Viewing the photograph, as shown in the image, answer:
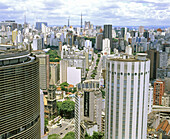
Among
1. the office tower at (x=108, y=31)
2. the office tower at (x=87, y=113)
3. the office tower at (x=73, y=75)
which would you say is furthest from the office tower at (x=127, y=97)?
the office tower at (x=108, y=31)

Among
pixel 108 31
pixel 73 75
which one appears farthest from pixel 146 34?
pixel 73 75

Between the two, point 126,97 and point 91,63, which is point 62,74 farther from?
point 126,97

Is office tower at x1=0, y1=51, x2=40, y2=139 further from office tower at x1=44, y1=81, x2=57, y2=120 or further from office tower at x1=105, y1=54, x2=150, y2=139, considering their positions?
office tower at x1=44, y1=81, x2=57, y2=120

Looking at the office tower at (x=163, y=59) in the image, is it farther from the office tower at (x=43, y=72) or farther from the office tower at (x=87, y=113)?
the office tower at (x=87, y=113)

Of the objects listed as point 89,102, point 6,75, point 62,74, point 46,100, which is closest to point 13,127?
point 6,75

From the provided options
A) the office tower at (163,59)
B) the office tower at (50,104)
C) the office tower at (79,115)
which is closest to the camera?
the office tower at (79,115)

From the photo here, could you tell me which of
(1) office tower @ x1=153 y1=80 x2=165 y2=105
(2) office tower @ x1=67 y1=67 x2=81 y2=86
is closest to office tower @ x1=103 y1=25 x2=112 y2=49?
(2) office tower @ x1=67 y1=67 x2=81 y2=86
